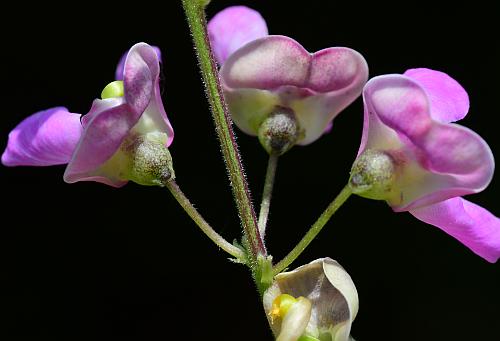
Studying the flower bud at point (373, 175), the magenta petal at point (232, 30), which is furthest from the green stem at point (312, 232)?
the magenta petal at point (232, 30)

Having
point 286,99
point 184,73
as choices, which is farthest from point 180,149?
point 286,99

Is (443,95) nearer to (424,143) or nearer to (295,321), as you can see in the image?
(424,143)

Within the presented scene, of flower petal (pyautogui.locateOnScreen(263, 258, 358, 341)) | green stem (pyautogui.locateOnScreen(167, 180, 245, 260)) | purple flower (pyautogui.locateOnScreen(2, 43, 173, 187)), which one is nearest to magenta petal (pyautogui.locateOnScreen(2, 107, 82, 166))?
purple flower (pyautogui.locateOnScreen(2, 43, 173, 187))

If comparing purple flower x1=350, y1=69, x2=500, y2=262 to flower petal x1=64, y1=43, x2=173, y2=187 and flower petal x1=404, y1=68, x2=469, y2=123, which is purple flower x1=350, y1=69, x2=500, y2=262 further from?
flower petal x1=64, y1=43, x2=173, y2=187

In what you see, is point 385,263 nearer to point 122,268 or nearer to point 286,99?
point 122,268

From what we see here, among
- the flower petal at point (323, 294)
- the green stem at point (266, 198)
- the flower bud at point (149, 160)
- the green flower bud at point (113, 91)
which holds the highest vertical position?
the green flower bud at point (113, 91)

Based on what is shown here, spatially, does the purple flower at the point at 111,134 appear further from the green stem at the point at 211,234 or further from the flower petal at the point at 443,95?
the flower petal at the point at 443,95

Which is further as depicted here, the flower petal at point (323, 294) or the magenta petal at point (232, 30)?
the magenta petal at point (232, 30)

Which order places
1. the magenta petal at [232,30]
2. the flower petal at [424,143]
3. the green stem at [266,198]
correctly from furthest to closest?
the magenta petal at [232,30]
the green stem at [266,198]
the flower petal at [424,143]
